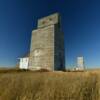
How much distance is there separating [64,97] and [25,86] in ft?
2.43

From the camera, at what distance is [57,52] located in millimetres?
16188

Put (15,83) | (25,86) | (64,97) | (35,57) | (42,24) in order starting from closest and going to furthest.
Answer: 1. (64,97)
2. (25,86)
3. (15,83)
4. (35,57)
5. (42,24)

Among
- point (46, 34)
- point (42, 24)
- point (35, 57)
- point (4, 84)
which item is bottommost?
point (4, 84)

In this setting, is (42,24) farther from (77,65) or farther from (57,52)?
(77,65)

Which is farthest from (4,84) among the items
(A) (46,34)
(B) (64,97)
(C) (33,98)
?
(A) (46,34)

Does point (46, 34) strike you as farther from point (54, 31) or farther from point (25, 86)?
point (25, 86)

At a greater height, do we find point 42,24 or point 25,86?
point 42,24

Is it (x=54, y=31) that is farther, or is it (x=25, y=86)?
(x=54, y=31)

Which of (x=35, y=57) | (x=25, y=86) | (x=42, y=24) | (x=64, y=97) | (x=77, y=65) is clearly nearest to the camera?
(x=64, y=97)

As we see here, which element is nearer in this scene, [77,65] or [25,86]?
[25,86]

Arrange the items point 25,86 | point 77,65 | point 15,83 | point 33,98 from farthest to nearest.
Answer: point 77,65 → point 15,83 → point 25,86 → point 33,98

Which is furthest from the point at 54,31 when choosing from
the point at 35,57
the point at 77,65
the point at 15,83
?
the point at 77,65

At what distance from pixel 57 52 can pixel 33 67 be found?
3442 mm

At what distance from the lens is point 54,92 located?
2.70m
